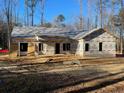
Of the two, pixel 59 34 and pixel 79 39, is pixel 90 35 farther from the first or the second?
pixel 59 34

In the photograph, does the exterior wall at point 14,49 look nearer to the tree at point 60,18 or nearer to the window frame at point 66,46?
the window frame at point 66,46

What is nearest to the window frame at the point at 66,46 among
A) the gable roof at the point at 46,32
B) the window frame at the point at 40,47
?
the gable roof at the point at 46,32

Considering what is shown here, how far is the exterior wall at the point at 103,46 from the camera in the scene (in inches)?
1503

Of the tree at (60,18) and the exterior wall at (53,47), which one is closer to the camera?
the exterior wall at (53,47)

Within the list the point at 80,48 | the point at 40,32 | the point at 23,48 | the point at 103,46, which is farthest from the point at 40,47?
the point at 103,46

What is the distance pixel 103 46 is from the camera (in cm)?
3909

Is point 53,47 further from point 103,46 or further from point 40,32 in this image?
point 103,46

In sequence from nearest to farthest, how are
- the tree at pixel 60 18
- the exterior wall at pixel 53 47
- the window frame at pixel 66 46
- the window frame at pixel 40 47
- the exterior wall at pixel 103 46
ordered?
the window frame at pixel 40 47 → the exterior wall at pixel 53 47 → the exterior wall at pixel 103 46 → the window frame at pixel 66 46 → the tree at pixel 60 18

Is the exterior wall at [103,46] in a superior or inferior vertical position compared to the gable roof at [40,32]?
inferior

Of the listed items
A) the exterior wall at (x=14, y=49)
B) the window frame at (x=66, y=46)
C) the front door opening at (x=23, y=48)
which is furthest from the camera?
the window frame at (x=66, y=46)

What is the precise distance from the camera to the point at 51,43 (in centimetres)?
3797

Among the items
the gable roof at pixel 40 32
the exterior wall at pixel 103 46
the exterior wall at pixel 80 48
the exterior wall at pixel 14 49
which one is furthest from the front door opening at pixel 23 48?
the exterior wall at pixel 103 46

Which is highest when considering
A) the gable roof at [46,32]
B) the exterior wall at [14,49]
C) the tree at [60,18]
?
the tree at [60,18]

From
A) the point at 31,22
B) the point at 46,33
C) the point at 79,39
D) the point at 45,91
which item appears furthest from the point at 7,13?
the point at 45,91
